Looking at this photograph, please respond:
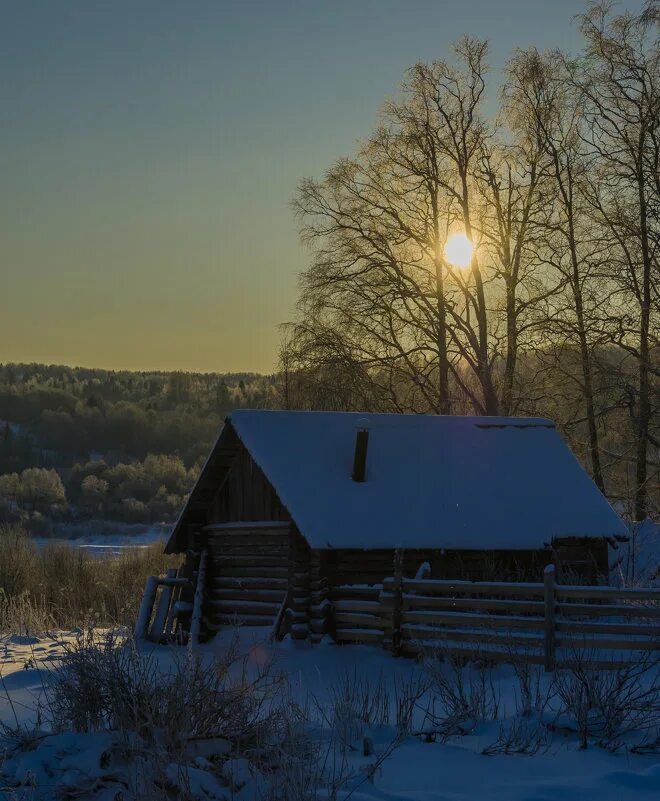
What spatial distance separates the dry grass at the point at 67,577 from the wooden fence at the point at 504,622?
11.7 metres

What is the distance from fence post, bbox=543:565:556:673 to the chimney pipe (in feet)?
20.7

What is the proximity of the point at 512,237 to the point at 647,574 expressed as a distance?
14.1 meters

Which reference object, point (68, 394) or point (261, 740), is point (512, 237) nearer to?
point (261, 740)

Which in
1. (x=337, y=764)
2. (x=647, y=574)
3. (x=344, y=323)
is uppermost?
(x=344, y=323)

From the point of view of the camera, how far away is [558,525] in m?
19.0

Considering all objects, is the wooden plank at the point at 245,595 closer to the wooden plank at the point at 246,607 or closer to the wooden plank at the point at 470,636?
the wooden plank at the point at 246,607

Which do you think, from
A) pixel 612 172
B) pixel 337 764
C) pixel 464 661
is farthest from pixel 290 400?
pixel 337 764

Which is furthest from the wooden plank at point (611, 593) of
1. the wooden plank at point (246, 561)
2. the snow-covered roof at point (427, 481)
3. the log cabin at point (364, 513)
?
the wooden plank at point (246, 561)

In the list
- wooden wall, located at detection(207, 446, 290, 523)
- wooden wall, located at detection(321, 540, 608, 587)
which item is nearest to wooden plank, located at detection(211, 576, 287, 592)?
wooden wall, located at detection(207, 446, 290, 523)

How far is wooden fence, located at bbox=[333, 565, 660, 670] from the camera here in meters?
13.3

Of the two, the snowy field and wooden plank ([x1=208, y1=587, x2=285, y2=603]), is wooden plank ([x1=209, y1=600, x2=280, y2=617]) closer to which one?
wooden plank ([x1=208, y1=587, x2=285, y2=603])

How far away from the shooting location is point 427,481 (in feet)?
64.6

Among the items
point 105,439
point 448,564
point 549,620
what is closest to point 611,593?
point 549,620

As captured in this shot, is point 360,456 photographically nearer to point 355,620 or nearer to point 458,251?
point 355,620
